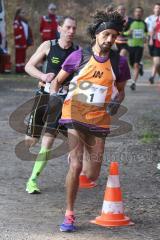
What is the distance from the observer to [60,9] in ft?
107

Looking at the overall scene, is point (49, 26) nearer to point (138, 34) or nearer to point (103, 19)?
point (138, 34)

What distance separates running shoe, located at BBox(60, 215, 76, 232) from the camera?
677cm

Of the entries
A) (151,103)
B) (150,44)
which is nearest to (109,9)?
(151,103)

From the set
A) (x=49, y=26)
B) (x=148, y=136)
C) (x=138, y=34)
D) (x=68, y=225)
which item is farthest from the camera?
(x=49, y=26)

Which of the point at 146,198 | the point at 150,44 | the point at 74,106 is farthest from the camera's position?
the point at 150,44

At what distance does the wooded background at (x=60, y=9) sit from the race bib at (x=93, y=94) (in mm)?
19168

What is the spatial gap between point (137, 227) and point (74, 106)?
50.1 inches

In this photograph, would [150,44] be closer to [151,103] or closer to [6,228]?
→ [151,103]

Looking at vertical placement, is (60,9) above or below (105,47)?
below

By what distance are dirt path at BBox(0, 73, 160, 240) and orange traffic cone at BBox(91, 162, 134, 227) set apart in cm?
10

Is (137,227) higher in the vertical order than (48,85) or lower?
lower

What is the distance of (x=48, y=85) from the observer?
8352 mm

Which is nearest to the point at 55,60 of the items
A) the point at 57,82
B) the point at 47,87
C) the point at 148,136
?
the point at 47,87

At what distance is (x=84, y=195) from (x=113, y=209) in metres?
1.15
